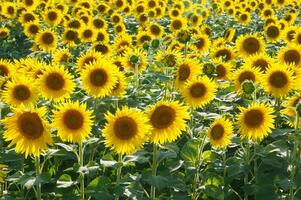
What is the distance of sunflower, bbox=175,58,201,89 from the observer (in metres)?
5.68

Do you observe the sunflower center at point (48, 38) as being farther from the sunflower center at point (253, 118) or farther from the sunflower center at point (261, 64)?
the sunflower center at point (253, 118)

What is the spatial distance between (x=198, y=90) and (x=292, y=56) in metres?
1.48

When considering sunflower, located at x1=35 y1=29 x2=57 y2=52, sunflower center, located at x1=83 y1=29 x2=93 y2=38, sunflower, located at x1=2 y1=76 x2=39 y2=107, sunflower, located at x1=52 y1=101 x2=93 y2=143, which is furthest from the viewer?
sunflower center, located at x1=83 y1=29 x2=93 y2=38

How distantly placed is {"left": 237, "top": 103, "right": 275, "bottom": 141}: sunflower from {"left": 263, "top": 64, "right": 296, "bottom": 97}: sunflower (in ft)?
2.17

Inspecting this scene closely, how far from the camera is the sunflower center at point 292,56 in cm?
621

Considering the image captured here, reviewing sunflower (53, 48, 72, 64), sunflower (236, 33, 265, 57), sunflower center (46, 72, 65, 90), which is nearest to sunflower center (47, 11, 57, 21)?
sunflower (53, 48, 72, 64)

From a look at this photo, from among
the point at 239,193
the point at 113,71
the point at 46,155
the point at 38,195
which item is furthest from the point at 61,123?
the point at 239,193

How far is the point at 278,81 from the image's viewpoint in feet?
17.8

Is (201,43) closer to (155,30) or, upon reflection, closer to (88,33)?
(155,30)

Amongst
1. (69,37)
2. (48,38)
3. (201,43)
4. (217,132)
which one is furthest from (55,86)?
(69,37)

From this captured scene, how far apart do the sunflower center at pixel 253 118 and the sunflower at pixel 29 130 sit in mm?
1677

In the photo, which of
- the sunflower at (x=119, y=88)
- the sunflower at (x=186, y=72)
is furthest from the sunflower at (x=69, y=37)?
the sunflower at (x=186, y=72)

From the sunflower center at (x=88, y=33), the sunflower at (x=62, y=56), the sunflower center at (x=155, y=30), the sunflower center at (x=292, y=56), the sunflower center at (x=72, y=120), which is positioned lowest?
the sunflower center at (x=72, y=120)

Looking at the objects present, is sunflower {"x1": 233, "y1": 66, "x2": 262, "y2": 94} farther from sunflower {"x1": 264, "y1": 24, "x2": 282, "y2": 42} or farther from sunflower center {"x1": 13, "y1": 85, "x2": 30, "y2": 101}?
sunflower {"x1": 264, "y1": 24, "x2": 282, "y2": 42}
